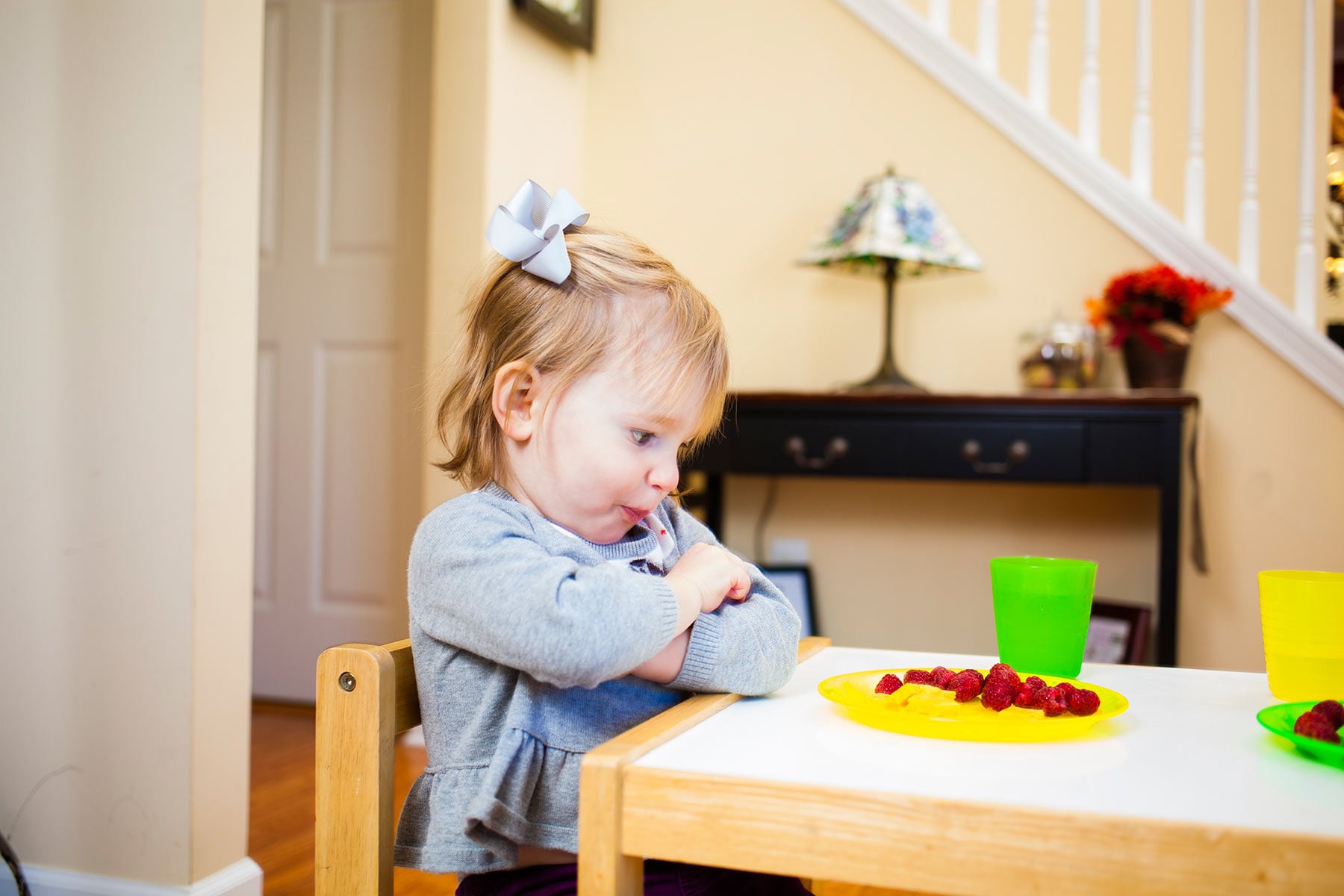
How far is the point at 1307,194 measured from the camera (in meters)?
2.35

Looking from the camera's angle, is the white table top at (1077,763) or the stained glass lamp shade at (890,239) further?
the stained glass lamp shade at (890,239)

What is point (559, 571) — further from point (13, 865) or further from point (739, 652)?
point (13, 865)

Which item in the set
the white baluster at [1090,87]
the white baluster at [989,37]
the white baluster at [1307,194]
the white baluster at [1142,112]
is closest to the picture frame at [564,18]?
the white baluster at [989,37]

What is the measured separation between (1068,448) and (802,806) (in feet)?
6.02

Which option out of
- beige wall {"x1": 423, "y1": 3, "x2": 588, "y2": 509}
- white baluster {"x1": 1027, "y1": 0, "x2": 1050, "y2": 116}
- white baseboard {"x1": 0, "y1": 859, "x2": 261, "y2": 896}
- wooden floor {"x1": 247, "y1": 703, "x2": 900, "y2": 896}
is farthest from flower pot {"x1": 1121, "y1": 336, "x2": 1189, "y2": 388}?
white baseboard {"x1": 0, "y1": 859, "x2": 261, "y2": 896}

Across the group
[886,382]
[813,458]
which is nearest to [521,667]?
[813,458]

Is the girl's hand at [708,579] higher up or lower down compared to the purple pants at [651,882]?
higher up

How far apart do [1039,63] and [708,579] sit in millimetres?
2130

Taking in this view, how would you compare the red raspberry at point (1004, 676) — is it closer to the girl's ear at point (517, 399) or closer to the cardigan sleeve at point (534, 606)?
the cardigan sleeve at point (534, 606)

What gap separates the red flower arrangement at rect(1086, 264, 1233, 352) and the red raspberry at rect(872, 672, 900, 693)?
1789 millimetres

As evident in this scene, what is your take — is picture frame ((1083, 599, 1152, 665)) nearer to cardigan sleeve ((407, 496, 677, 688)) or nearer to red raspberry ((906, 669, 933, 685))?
red raspberry ((906, 669, 933, 685))

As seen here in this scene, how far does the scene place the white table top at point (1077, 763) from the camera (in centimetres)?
51

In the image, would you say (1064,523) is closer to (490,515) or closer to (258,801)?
(258,801)

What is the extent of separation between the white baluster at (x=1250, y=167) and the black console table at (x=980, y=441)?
43 cm
